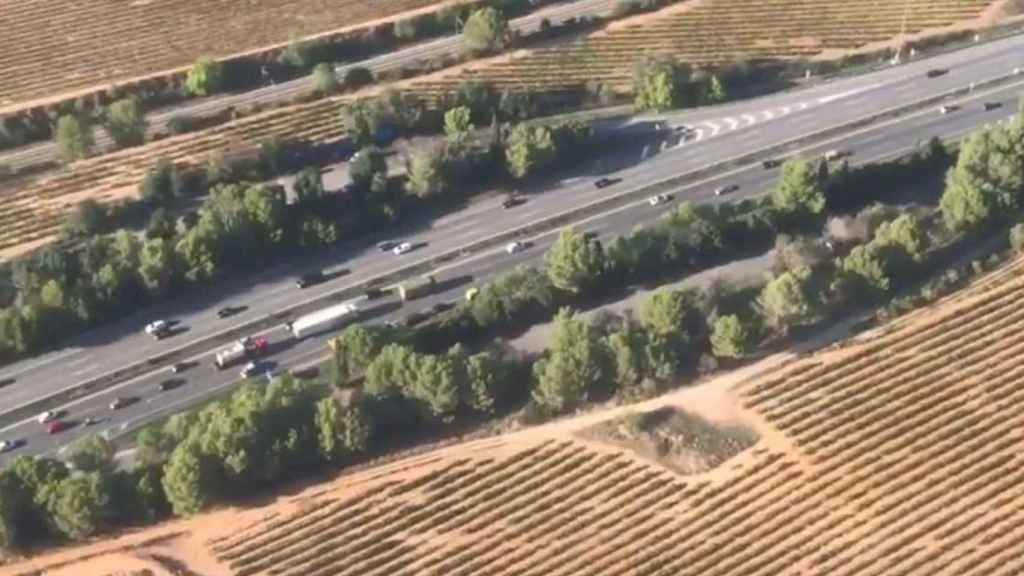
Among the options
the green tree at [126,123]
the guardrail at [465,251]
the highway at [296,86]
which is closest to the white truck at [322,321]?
the guardrail at [465,251]

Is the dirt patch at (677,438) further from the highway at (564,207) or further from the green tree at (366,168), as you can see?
the green tree at (366,168)

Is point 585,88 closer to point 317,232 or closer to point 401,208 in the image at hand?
point 401,208

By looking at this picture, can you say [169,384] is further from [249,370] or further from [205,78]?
[205,78]

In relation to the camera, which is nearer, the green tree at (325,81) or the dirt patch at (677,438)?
the dirt patch at (677,438)

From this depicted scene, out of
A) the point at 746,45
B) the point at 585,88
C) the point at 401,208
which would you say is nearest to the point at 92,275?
the point at 401,208

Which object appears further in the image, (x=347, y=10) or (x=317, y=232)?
(x=347, y=10)

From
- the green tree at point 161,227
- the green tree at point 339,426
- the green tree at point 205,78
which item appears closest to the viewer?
the green tree at point 339,426

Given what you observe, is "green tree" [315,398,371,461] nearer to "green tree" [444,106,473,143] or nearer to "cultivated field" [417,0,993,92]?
"green tree" [444,106,473,143]
